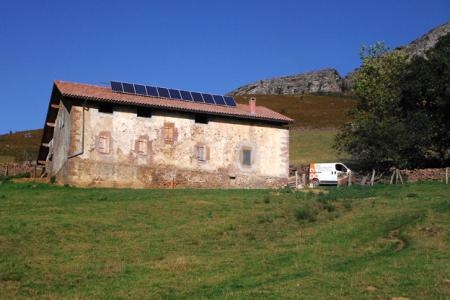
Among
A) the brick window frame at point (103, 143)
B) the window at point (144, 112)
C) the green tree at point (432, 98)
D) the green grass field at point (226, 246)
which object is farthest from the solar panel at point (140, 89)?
the green tree at point (432, 98)

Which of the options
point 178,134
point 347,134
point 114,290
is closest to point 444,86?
point 347,134

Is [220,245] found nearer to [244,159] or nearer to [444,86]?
[244,159]

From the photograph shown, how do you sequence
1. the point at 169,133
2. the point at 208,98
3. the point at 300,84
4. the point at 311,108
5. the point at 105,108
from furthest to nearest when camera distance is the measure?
the point at 300,84
the point at 311,108
the point at 208,98
the point at 169,133
the point at 105,108

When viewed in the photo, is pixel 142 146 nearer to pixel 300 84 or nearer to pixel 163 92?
pixel 163 92

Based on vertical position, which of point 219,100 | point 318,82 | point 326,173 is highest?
point 318,82

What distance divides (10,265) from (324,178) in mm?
30723

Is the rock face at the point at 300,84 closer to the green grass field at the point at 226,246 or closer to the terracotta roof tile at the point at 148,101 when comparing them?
the terracotta roof tile at the point at 148,101

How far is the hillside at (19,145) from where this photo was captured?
56.9m

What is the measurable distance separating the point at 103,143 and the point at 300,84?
109 meters

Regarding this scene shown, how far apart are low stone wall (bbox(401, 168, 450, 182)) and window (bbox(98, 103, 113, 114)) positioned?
1873 centimetres

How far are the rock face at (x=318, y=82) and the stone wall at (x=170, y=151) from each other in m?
95.3

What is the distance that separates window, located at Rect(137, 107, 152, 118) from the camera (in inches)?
1510

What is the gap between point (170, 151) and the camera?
38.8 m

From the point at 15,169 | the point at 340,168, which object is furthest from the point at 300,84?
the point at 15,169
